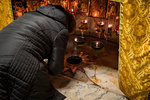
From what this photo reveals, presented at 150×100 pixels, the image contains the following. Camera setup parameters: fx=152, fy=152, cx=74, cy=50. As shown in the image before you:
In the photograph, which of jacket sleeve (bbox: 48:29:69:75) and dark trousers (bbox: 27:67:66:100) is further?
jacket sleeve (bbox: 48:29:69:75)

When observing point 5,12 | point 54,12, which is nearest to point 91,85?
point 54,12

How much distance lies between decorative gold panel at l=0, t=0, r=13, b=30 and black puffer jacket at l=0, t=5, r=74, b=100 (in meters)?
1.55

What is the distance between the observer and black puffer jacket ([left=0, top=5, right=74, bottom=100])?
153 centimetres

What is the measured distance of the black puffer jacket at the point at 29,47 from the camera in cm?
153

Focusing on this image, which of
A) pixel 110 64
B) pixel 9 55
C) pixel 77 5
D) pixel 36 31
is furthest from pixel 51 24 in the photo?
pixel 77 5

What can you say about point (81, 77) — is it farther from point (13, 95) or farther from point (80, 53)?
point (13, 95)

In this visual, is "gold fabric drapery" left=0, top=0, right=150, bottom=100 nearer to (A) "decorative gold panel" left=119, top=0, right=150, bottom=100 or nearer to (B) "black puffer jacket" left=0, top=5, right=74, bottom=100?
(A) "decorative gold panel" left=119, top=0, right=150, bottom=100

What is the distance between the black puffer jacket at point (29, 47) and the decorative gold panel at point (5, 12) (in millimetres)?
1554

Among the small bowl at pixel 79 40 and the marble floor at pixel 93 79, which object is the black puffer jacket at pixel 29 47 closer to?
the marble floor at pixel 93 79

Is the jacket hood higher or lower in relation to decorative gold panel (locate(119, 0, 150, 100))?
higher

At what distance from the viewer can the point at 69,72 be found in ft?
9.04

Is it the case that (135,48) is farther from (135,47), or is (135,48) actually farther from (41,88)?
(41,88)

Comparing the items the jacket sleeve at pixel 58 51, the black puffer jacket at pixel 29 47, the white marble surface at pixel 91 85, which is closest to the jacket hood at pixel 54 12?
the black puffer jacket at pixel 29 47

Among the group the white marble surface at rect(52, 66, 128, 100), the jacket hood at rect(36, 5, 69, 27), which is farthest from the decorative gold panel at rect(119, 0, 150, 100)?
A: the jacket hood at rect(36, 5, 69, 27)
